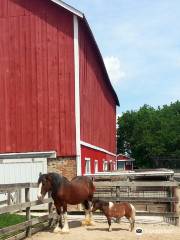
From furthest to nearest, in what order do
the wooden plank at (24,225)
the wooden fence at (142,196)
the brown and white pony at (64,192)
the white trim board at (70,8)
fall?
the white trim board at (70,8)
the wooden fence at (142,196)
the brown and white pony at (64,192)
the wooden plank at (24,225)

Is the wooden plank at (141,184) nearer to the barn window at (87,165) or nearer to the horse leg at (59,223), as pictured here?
the horse leg at (59,223)

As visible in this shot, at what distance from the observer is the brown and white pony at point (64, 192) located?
13.0 m

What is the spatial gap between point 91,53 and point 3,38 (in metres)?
4.92

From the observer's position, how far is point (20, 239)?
11664 mm

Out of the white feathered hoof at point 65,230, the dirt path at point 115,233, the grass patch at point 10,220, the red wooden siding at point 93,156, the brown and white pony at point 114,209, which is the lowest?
the dirt path at point 115,233

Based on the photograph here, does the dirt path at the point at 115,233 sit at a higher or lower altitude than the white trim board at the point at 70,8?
lower

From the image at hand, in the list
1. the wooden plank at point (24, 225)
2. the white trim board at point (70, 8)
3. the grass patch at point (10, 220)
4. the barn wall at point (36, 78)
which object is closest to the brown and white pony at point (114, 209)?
the wooden plank at point (24, 225)

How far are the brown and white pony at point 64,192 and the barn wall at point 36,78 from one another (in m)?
5.75

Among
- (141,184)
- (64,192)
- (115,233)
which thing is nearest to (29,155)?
(141,184)

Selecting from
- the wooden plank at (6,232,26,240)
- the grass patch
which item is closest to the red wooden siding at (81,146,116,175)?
the grass patch

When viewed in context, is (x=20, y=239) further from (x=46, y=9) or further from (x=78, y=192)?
(x=46, y=9)

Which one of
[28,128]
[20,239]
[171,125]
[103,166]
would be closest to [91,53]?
[28,128]

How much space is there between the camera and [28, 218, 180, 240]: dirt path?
11999 millimetres

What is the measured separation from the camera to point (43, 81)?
67.2 ft
